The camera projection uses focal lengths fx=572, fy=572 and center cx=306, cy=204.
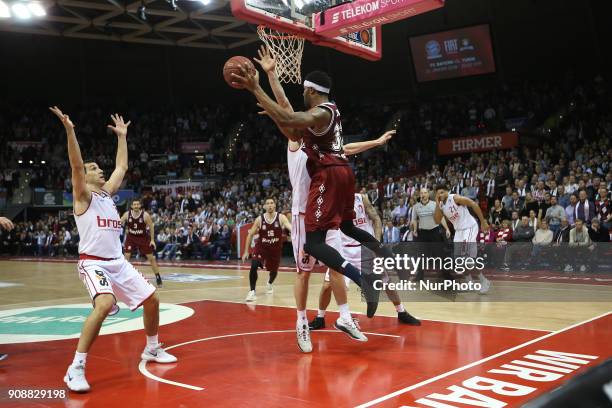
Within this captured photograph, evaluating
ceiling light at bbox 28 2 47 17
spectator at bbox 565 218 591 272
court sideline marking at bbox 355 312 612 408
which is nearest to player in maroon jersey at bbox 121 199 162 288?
court sideline marking at bbox 355 312 612 408

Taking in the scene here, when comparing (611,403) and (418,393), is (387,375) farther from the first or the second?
(611,403)

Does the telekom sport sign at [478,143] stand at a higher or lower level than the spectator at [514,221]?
higher

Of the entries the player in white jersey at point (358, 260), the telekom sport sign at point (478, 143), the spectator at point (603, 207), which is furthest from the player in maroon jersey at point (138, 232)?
the telekom sport sign at point (478, 143)

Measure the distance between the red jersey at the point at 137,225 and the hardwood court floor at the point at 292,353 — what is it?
2.96 m

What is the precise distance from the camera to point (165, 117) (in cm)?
3388

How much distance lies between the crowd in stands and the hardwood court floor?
710 centimetres

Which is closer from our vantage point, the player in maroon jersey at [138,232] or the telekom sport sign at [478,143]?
the player in maroon jersey at [138,232]

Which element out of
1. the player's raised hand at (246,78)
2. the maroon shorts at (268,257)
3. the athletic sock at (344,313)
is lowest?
the athletic sock at (344,313)

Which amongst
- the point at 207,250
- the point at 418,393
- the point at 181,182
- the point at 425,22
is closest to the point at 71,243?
the point at 181,182

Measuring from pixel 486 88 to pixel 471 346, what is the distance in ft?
75.8

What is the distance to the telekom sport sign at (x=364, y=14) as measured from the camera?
8.67 metres

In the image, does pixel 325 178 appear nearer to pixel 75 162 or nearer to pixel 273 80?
pixel 273 80

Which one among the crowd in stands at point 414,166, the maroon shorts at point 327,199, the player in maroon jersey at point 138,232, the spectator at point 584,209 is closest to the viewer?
the maroon shorts at point 327,199

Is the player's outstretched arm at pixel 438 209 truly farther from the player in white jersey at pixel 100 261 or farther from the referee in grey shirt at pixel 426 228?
the player in white jersey at pixel 100 261
